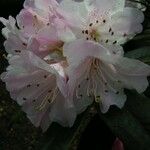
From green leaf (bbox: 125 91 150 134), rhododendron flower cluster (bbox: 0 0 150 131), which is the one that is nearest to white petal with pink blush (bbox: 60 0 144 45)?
rhododendron flower cluster (bbox: 0 0 150 131)

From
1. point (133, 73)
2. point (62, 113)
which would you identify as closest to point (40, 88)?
point (62, 113)

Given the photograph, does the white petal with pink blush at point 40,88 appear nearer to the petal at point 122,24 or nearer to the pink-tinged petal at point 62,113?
the pink-tinged petal at point 62,113

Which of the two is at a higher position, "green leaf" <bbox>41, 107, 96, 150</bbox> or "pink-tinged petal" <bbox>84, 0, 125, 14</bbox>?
"pink-tinged petal" <bbox>84, 0, 125, 14</bbox>

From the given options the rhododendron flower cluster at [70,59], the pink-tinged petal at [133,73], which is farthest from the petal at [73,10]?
the pink-tinged petal at [133,73]

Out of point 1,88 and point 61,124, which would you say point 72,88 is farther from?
point 1,88

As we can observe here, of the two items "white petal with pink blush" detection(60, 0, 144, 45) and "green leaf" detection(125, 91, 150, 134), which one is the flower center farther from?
"green leaf" detection(125, 91, 150, 134)

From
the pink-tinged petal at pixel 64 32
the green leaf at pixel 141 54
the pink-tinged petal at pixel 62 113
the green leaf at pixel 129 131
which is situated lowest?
the green leaf at pixel 129 131

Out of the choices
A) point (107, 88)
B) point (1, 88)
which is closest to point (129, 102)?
point (107, 88)
